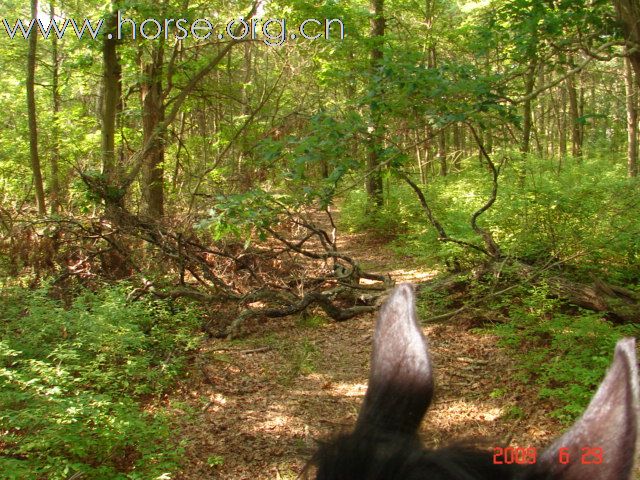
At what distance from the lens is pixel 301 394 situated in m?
5.36

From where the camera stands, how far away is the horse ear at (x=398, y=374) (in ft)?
3.57

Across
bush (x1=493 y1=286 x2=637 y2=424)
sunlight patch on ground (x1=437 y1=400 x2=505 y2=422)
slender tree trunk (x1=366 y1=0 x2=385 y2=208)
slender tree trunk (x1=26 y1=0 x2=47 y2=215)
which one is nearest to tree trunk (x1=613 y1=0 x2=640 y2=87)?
slender tree trunk (x1=366 y1=0 x2=385 y2=208)

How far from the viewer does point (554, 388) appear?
4680mm

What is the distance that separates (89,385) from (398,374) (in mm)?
4419

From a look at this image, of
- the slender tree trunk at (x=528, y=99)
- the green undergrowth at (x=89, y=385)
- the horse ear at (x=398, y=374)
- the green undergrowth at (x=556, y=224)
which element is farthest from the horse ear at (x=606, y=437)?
the green undergrowth at (x=556, y=224)

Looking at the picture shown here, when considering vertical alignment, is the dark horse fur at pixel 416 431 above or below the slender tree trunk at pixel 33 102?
below

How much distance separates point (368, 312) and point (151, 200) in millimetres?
5302

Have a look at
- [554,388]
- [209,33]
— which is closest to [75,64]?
[209,33]

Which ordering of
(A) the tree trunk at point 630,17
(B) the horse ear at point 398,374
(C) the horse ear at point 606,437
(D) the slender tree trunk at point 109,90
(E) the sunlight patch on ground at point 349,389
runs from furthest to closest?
(D) the slender tree trunk at point 109,90, (E) the sunlight patch on ground at point 349,389, (A) the tree trunk at point 630,17, (B) the horse ear at point 398,374, (C) the horse ear at point 606,437

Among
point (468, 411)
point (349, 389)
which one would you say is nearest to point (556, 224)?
point (468, 411)

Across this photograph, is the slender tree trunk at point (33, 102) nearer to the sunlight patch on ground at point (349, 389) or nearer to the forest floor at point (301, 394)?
the forest floor at point (301, 394)

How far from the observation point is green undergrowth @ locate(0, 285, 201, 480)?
11.2 feet

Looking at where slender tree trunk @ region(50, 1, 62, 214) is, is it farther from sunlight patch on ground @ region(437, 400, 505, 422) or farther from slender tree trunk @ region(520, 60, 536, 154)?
slender tree trunk @ region(520, 60, 536, 154)

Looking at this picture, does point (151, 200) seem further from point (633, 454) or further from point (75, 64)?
point (633, 454)
